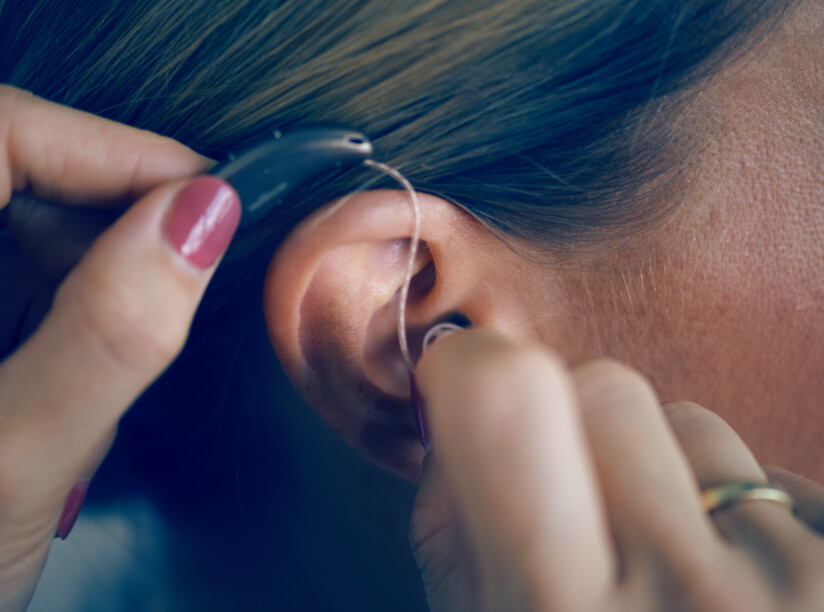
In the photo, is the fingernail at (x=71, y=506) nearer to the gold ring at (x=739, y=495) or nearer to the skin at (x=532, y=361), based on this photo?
the skin at (x=532, y=361)

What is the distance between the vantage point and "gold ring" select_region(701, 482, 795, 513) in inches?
20.0

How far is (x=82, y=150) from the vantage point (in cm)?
62

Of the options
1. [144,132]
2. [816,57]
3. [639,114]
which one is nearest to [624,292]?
[639,114]

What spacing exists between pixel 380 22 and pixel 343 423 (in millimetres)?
486

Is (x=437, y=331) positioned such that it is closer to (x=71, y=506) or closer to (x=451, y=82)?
(x=451, y=82)

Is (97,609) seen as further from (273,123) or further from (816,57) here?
(816,57)

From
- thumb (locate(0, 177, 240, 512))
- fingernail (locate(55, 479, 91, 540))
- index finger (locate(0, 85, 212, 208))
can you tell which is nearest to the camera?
thumb (locate(0, 177, 240, 512))

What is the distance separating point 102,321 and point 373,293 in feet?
1.00

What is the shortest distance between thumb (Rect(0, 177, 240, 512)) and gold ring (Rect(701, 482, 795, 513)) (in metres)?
0.49

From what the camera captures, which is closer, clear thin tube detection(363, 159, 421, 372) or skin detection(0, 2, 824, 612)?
skin detection(0, 2, 824, 612)

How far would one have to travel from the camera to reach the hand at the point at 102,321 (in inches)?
19.8

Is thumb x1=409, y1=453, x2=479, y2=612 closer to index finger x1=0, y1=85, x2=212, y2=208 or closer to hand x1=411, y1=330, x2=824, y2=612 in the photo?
hand x1=411, y1=330, x2=824, y2=612

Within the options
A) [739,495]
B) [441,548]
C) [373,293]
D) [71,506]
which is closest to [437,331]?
[373,293]

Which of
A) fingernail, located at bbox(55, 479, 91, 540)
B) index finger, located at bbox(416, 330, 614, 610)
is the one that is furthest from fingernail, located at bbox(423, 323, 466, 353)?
fingernail, located at bbox(55, 479, 91, 540)
